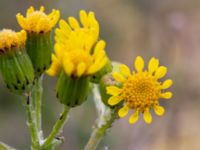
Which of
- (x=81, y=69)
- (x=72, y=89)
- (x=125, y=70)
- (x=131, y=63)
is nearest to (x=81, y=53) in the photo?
(x=81, y=69)

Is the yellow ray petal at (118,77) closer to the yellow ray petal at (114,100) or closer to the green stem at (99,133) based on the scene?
the yellow ray petal at (114,100)

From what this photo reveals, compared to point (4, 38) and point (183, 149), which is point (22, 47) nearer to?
point (4, 38)

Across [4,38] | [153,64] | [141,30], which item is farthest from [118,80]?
[141,30]

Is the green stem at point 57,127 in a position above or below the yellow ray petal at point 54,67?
below

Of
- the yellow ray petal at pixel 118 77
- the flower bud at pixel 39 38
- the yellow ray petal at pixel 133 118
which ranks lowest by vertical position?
the yellow ray petal at pixel 133 118

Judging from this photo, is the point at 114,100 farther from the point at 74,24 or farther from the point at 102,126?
the point at 74,24

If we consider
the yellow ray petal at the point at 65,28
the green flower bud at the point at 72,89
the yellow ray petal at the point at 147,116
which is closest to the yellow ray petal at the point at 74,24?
the yellow ray petal at the point at 65,28
